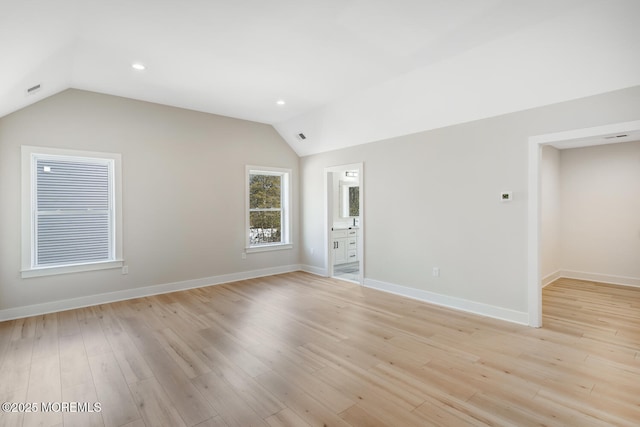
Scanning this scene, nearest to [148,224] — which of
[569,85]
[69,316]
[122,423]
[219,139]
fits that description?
[69,316]

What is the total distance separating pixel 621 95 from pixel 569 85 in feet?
1.41

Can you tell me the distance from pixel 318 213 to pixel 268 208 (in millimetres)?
1045

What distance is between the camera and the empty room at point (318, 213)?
241 cm

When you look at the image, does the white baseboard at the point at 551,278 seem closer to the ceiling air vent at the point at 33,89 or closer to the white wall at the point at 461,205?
the white wall at the point at 461,205

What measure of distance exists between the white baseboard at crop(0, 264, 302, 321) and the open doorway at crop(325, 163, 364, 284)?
130 cm

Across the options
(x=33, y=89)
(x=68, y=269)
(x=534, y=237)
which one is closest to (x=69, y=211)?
(x=68, y=269)

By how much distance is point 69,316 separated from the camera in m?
4.03

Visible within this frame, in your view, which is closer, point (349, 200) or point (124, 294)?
point (124, 294)

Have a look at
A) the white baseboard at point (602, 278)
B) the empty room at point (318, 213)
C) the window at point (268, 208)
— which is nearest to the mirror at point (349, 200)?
the empty room at point (318, 213)

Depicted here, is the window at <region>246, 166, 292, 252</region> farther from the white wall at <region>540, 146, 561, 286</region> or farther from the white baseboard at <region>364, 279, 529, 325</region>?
the white wall at <region>540, 146, 561, 286</region>

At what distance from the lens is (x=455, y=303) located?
4.22m

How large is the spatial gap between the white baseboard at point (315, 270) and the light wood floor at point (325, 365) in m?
1.83

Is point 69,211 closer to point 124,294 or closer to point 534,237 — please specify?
point 124,294

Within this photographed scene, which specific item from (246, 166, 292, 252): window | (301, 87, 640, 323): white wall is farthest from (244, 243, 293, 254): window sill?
(301, 87, 640, 323): white wall
